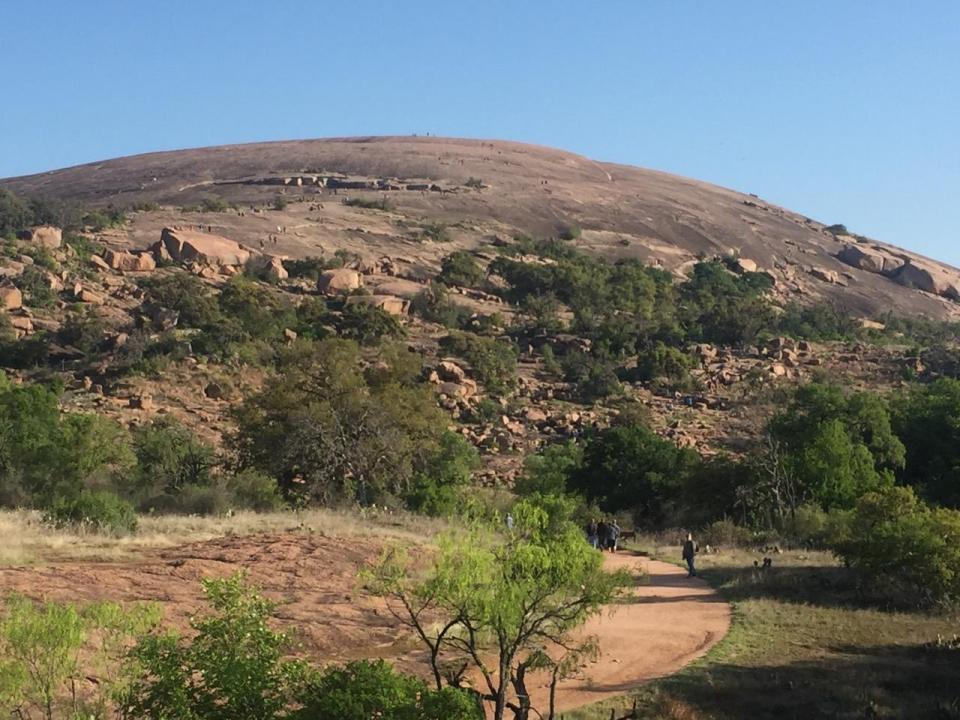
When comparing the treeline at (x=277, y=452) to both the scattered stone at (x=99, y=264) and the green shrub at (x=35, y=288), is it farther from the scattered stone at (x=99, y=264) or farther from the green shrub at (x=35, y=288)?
the scattered stone at (x=99, y=264)

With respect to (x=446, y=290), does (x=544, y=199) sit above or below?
above

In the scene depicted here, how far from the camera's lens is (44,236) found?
47469 millimetres

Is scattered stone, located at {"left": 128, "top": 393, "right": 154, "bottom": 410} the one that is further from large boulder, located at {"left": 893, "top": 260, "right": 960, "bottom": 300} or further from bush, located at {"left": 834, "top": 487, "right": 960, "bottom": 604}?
large boulder, located at {"left": 893, "top": 260, "right": 960, "bottom": 300}

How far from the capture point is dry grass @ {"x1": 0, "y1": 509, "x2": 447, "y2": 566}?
13.0m

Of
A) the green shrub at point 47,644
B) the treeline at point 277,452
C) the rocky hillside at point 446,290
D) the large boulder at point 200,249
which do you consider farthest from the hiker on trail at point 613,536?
the large boulder at point 200,249

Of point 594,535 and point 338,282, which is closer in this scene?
point 594,535

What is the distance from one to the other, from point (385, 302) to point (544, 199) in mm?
34551

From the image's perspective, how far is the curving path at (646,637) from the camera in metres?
9.69

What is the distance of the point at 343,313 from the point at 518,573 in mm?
36550

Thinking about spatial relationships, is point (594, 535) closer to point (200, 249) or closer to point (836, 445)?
point (836, 445)

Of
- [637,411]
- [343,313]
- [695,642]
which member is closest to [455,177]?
[343,313]

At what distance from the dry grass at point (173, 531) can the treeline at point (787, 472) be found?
17.0 feet

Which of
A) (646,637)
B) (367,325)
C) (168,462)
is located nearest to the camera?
(646,637)

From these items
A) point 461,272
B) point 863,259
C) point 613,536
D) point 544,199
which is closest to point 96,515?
point 613,536
